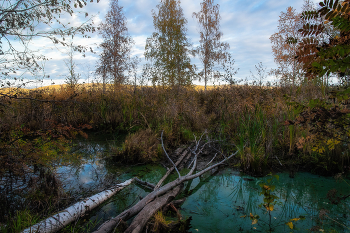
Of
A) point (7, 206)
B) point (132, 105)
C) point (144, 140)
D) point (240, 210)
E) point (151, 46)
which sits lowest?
point (240, 210)

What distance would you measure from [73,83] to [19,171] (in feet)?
23.2

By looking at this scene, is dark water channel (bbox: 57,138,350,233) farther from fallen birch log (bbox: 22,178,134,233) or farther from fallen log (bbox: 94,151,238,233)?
fallen log (bbox: 94,151,238,233)

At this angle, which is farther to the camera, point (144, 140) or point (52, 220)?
point (144, 140)

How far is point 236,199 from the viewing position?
300cm

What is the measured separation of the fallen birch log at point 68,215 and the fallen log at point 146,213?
724mm

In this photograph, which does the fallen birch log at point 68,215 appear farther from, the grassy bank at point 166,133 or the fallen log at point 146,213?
the fallen log at point 146,213

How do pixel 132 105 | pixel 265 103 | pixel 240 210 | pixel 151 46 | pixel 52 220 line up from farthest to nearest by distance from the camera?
pixel 151 46, pixel 132 105, pixel 265 103, pixel 240 210, pixel 52 220

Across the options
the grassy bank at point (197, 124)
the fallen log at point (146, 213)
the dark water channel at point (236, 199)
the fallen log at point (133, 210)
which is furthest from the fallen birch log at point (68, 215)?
the grassy bank at point (197, 124)

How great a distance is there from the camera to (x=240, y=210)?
2684 mm

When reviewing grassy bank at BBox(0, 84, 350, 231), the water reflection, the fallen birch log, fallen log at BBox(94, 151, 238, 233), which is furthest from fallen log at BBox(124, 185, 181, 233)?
grassy bank at BBox(0, 84, 350, 231)

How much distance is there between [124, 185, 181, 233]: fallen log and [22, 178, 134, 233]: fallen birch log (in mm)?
724

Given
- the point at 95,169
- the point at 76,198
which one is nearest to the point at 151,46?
the point at 95,169

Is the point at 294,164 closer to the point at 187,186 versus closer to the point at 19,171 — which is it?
the point at 187,186

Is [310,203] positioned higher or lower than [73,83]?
lower
